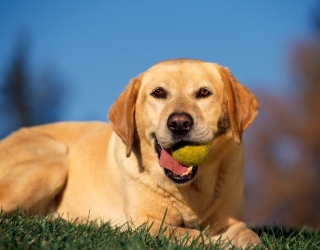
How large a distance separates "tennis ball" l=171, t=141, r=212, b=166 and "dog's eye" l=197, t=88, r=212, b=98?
0.51m

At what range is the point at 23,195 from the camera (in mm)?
5707

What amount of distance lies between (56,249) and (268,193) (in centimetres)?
2076

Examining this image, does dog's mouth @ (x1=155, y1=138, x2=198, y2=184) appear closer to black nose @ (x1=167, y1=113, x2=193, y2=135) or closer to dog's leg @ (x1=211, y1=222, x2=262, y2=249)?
black nose @ (x1=167, y1=113, x2=193, y2=135)

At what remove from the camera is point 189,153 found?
4.37 meters

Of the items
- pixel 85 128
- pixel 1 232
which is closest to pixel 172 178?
pixel 1 232

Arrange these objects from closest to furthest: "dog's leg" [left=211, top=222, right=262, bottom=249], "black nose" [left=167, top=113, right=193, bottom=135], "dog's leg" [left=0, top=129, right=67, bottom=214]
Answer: "dog's leg" [left=211, top=222, right=262, bottom=249], "black nose" [left=167, top=113, right=193, bottom=135], "dog's leg" [left=0, top=129, right=67, bottom=214]

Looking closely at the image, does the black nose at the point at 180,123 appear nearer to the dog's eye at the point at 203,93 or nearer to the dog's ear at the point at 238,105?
the dog's eye at the point at 203,93

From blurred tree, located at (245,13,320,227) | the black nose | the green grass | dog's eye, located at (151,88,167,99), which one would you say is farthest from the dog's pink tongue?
blurred tree, located at (245,13,320,227)

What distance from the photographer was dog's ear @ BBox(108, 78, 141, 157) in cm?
477

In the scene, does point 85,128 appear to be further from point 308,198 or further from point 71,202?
point 308,198

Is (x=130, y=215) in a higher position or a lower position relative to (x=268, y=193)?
higher

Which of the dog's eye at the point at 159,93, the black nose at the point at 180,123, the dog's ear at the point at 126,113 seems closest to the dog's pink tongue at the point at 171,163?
the black nose at the point at 180,123

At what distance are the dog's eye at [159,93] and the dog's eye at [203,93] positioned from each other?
1.01 feet

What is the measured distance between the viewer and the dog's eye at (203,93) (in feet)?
15.4
